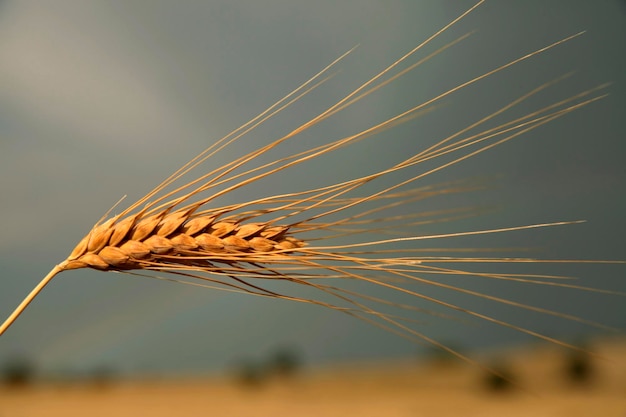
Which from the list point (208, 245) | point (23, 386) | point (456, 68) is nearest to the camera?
point (208, 245)

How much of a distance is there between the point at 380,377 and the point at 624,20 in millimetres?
1597

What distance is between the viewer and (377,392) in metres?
1.73

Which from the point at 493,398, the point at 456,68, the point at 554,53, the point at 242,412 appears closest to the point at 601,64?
the point at 554,53

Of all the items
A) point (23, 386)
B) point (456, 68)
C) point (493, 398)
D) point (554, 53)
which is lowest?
point (23, 386)

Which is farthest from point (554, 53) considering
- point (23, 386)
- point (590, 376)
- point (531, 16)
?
point (23, 386)

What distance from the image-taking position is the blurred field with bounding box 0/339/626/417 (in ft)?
5.22

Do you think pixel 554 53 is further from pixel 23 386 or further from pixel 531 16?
pixel 23 386

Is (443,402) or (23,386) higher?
(443,402)

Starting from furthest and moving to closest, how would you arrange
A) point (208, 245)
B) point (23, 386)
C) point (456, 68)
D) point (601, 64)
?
1. point (601, 64)
2. point (456, 68)
3. point (23, 386)
4. point (208, 245)

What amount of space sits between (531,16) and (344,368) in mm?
1382

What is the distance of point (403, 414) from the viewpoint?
1.64m

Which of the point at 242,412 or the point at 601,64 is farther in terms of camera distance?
the point at 601,64

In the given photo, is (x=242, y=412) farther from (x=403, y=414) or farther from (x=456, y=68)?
(x=456, y=68)

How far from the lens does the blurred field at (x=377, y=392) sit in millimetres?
1590
